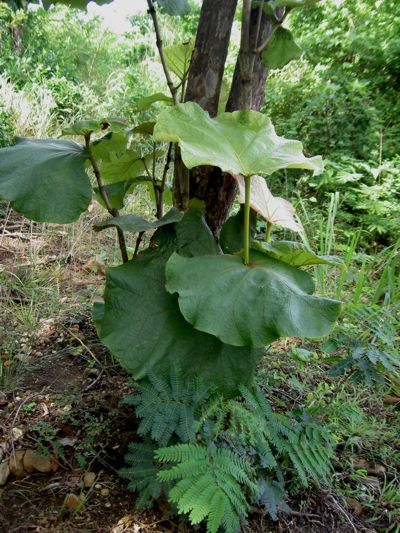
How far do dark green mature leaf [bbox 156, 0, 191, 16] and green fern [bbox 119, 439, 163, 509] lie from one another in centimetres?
112

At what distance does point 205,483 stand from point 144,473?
8.3 inches

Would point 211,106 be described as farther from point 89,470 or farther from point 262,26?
point 89,470

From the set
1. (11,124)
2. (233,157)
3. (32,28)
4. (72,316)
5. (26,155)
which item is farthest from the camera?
(32,28)

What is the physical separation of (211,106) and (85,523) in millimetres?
1178

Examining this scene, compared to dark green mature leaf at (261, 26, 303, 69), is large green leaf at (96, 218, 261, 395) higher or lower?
lower

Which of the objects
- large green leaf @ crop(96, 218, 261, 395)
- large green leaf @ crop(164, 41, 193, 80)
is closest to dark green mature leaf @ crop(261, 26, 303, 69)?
large green leaf @ crop(164, 41, 193, 80)

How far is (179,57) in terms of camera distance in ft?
4.28

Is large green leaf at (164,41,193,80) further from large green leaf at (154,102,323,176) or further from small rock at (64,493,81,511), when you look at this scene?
small rock at (64,493,81,511)

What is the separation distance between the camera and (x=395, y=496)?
1225 mm

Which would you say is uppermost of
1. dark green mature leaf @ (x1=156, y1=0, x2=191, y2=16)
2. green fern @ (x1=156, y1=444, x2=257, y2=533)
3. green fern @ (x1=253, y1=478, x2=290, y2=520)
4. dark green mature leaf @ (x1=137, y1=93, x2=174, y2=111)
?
dark green mature leaf @ (x1=156, y1=0, x2=191, y2=16)

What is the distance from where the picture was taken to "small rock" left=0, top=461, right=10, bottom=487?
110 centimetres

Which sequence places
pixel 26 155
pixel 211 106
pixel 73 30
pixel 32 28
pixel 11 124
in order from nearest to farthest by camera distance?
pixel 26 155
pixel 211 106
pixel 11 124
pixel 32 28
pixel 73 30

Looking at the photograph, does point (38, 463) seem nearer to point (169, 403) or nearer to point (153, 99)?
point (169, 403)

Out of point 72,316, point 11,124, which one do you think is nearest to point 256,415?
point 72,316
